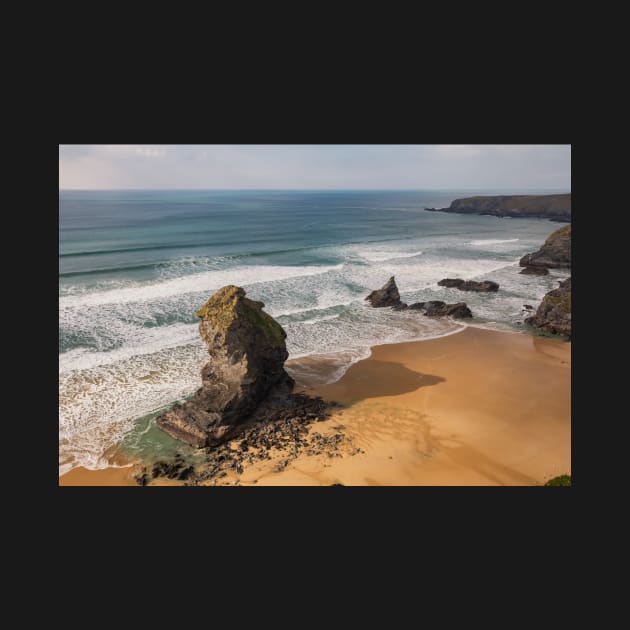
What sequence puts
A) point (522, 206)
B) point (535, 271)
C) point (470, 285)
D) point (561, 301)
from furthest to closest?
1. point (522, 206)
2. point (535, 271)
3. point (470, 285)
4. point (561, 301)

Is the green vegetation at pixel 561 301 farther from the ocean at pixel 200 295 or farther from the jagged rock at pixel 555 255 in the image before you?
the jagged rock at pixel 555 255

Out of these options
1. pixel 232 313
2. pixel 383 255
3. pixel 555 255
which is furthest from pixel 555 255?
pixel 232 313

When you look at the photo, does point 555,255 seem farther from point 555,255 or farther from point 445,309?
point 445,309

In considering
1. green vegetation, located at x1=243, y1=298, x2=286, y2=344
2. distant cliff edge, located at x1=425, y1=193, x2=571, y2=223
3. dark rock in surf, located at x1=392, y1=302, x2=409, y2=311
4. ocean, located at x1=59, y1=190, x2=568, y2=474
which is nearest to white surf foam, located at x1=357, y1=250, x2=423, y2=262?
ocean, located at x1=59, y1=190, x2=568, y2=474

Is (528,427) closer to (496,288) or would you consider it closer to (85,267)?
(496,288)

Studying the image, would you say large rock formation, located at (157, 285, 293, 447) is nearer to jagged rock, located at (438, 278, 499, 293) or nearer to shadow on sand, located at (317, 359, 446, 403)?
shadow on sand, located at (317, 359, 446, 403)

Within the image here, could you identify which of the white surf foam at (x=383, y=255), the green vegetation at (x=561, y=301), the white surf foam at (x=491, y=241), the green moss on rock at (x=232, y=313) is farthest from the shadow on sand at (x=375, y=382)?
the white surf foam at (x=491, y=241)
